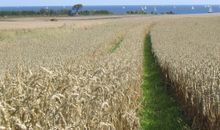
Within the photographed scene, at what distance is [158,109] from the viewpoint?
41.0ft

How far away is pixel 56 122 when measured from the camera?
5746 mm

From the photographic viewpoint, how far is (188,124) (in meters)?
10.5

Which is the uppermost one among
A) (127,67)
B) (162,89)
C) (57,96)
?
(57,96)

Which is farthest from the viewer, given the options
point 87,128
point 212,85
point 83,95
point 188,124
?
point 188,124

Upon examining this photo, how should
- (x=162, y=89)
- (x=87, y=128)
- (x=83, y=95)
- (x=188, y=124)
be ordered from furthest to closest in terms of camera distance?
(x=162, y=89) → (x=188, y=124) → (x=83, y=95) → (x=87, y=128)

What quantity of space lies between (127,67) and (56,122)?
23.3ft

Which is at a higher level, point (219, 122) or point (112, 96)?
point (112, 96)

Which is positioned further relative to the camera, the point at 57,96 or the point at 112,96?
the point at 112,96

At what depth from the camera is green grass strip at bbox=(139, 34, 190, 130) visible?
35.7ft

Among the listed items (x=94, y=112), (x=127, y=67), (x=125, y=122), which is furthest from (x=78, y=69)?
(x=94, y=112)

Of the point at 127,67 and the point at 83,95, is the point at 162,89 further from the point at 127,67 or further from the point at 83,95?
the point at 83,95

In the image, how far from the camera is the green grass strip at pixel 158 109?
10.9 meters

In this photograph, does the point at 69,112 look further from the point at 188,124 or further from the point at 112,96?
the point at 188,124

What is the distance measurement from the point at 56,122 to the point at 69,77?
217 cm
